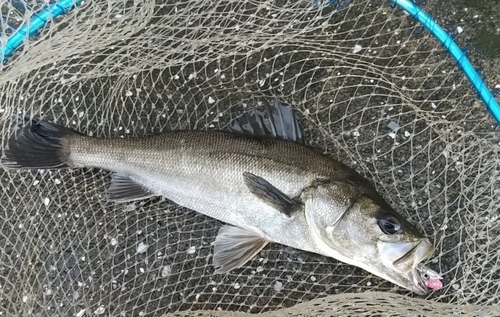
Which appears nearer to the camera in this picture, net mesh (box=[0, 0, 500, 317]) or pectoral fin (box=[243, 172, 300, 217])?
pectoral fin (box=[243, 172, 300, 217])

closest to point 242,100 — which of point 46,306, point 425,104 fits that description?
point 425,104

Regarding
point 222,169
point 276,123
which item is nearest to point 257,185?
point 222,169

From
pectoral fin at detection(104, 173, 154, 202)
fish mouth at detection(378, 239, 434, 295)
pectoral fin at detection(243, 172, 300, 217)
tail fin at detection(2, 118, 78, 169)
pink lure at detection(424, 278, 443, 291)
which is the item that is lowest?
pink lure at detection(424, 278, 443, 291)

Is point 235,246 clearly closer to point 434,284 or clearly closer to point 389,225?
point 389,225

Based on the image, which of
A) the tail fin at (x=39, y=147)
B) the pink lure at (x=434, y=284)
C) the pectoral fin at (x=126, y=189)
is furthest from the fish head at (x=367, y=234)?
the tail fin at (x=39, y=147)

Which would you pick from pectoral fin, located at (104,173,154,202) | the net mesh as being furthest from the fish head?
pectoral fin, located at (104,173,154,202)

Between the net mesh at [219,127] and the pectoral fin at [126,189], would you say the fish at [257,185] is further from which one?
the net mesh at [219,127]

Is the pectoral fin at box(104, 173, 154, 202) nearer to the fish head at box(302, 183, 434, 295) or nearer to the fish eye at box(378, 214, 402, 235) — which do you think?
the fish head at box(302, 183, 434, 295)
